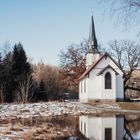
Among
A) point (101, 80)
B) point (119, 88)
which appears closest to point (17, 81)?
point (101, 80)

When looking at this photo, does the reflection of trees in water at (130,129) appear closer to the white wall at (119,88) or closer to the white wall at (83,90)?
the white wall at (119,88)

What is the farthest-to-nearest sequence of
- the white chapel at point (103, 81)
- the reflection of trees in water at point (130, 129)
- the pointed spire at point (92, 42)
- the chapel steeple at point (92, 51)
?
the pointed spire at point (92, 42) → the chapel steeple at point (92, 51) → the white chapel at point (103, 81) → the reflection of trees in water at point (130, 129)

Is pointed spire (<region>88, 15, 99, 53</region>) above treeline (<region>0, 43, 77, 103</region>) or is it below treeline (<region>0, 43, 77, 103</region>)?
above

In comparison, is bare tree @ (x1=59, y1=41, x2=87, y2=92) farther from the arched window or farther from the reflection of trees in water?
the reflection of trees in water

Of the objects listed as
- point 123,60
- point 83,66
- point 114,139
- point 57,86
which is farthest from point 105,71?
point 114,139

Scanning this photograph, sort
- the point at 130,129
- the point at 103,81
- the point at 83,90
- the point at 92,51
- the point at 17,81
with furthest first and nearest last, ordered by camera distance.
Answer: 1. the point at 92,51
2. the point at 17,81
3. the point at 83,90
4. the point at 103,81
5. the point at 130,129

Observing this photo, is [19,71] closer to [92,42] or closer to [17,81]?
[17,81]

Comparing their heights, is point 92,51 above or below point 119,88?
above

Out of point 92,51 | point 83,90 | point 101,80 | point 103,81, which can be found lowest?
point 83,90

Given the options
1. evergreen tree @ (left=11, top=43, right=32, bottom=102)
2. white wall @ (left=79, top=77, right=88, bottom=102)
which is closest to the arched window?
white wall @ (left=79, top=77, right=88, bottom=102)

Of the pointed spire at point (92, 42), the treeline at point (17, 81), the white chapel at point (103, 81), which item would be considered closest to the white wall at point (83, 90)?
the white chapel at point (103, 81)

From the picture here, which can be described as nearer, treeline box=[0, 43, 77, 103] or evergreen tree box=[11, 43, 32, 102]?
treeline box=[0, 43, 77, 103]

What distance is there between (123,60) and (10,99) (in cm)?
2060

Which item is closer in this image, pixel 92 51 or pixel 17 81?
pixel 17 81
